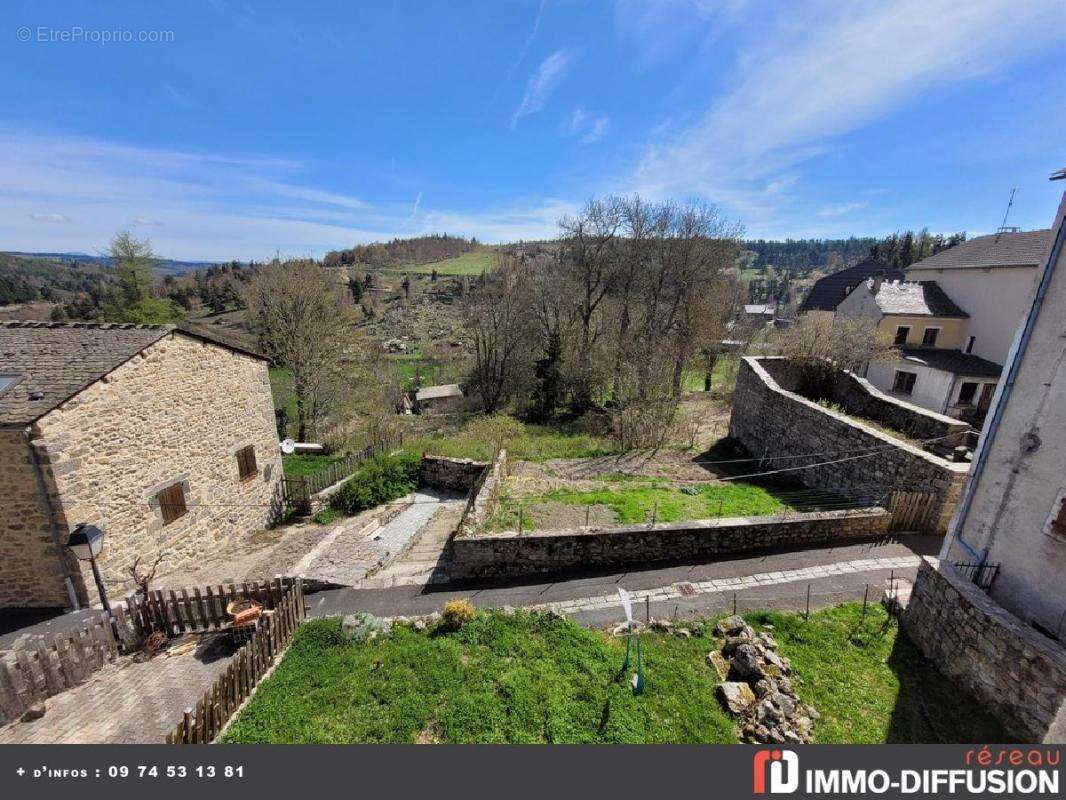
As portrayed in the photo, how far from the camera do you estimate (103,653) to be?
22.8 feet

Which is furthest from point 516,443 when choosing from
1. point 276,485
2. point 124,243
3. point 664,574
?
point 124,243

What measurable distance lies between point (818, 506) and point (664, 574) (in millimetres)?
5774

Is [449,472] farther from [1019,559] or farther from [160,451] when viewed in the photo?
[1019,559]

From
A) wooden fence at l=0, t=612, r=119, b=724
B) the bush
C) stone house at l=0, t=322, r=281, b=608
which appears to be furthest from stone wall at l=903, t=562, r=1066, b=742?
stone house at l=0, t=322, r=281, b=608

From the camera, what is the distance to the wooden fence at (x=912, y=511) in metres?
9.41

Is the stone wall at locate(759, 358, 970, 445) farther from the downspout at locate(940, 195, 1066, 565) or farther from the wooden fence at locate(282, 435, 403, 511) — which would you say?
the wooden fence at locate(282, 435, 403, 511)

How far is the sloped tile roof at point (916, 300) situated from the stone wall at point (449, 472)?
2453 cm

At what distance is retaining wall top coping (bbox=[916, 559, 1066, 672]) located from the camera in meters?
5.11

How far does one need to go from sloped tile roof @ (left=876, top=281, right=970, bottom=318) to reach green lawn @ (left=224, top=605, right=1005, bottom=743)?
24.2 m

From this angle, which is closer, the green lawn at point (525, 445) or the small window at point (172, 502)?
the small window at point (172, 502)

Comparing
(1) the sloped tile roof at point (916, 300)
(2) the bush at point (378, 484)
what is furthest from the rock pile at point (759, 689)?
(1) the sloped tile roof at point (916, 300)

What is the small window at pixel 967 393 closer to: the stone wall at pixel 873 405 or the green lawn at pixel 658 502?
the stone wall at pixel 873 405

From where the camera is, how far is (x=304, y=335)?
22406 millimetres

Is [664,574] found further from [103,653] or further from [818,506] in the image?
[103,653]
